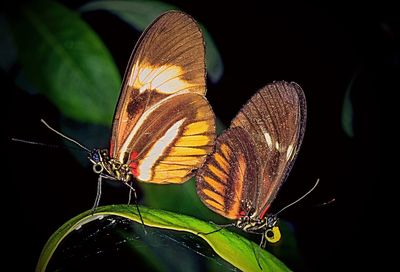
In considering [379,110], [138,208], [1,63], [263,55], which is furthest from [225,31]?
[138,208]

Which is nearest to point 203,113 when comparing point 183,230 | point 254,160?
point 254,160

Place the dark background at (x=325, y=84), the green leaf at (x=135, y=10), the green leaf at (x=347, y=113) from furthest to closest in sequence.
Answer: the dark background at (x=325, y=84) → the green leaf at (x=347, y=113) → the green leaf at (x=135, y=10)

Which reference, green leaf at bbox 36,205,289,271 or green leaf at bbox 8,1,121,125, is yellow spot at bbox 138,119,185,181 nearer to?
green leaf at bbox 8,1,121,125

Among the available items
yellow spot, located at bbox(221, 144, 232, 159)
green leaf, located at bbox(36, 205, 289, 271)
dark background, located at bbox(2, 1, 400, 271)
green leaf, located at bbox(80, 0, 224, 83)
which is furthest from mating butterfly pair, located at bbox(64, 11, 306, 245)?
dark background, located at bbox(2, 1, 400, 271)

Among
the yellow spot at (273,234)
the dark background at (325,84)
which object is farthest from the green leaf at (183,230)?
the dark background at (325,84)

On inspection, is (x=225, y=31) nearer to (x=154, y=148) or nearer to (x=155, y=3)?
(x=155, y=3)

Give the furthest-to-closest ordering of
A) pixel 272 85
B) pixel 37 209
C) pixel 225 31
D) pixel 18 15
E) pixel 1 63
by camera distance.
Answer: pixel 225 31, pixel 37 209, pixel 1 63, pixel 18 15, pixel 272 85

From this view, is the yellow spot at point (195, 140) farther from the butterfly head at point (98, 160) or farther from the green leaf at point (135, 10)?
the green leaf at point (135, 10)
